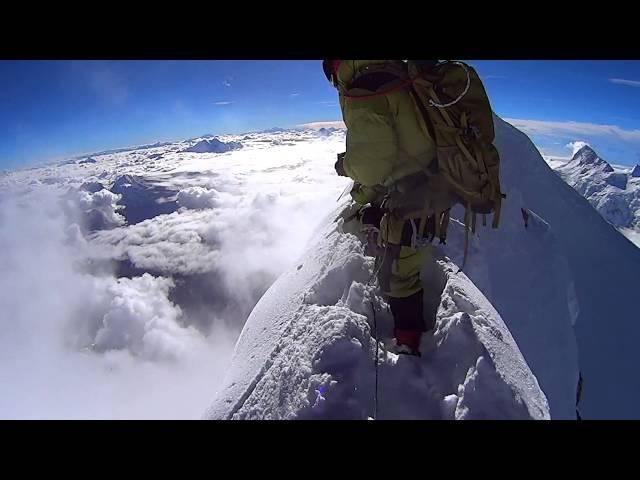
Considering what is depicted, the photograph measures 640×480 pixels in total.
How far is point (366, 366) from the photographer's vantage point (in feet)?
9.89

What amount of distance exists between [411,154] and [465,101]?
0.63 meters

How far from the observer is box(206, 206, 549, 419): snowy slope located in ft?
9.07

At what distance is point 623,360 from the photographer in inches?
614

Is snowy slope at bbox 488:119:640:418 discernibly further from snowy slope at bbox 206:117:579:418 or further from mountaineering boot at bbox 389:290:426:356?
mountaineering boot at bbox 389:290:426:356

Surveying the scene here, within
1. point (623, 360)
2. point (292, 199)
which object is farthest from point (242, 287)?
point (623, 360)

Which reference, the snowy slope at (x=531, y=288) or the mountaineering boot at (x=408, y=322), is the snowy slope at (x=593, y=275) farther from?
the mountaineering boot at (x=408, y=322)

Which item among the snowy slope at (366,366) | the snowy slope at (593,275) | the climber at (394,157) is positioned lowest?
the snowy slope at (593,275)

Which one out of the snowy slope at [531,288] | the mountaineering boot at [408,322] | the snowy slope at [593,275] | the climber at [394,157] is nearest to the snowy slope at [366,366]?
the mountaineering boot at [408,322]

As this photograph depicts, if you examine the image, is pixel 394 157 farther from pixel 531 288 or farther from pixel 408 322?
pixel 531 288

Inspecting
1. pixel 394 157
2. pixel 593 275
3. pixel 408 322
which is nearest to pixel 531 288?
pixel 408 322

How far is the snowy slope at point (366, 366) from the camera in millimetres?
2766
